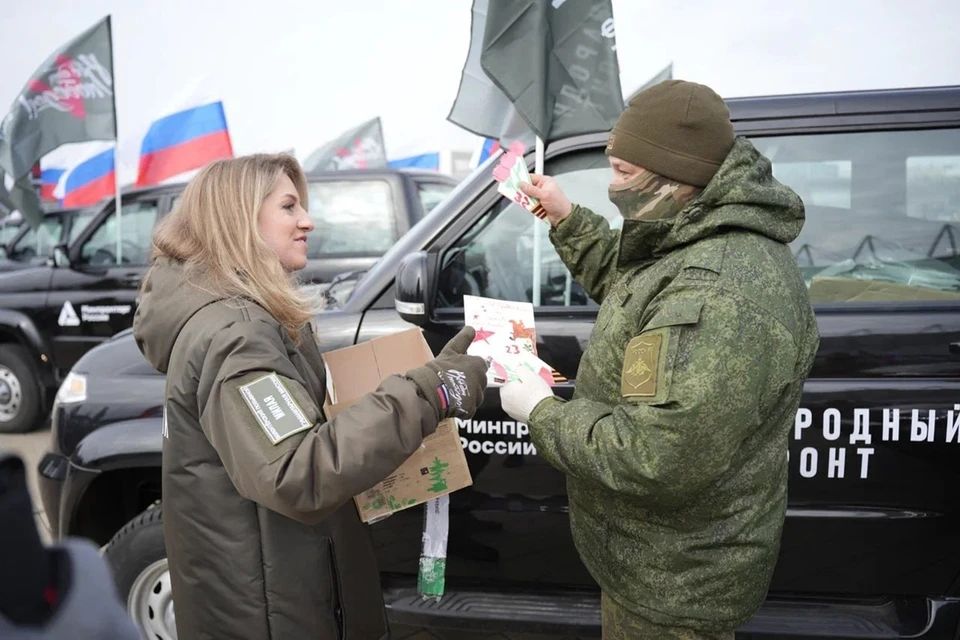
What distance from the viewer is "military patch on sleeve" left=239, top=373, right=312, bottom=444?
1.35 metres

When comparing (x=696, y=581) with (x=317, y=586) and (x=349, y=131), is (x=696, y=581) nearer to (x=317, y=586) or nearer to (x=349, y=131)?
(x=317, y=586)

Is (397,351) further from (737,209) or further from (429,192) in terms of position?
(429,192)

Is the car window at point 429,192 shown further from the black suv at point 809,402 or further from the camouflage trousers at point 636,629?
the camouflage trousers at point 636,629

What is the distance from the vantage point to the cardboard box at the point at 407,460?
5.69 ft

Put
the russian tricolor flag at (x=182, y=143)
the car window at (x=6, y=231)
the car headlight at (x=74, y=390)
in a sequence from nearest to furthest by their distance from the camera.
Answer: the car headlight at (x=74, y=390), the russian tricolor flag at (x=182, y=143), the car window at (x=6, y=231)

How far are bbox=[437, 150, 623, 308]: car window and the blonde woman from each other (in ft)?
3.04

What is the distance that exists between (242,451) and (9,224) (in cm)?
1194

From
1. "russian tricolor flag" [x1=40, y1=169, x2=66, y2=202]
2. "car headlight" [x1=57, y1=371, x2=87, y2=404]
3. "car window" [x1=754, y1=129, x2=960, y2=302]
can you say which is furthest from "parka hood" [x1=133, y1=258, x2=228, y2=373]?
"russian tricolor flag" [x1=40, y1=169, x2=66, y2=202]

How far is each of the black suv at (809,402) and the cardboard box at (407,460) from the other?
1.87 feet

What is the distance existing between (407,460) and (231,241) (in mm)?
615

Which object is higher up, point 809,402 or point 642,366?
point 642,366


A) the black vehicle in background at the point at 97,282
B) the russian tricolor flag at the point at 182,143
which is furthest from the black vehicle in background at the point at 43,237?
the black vehicle in background at the point at 97,282

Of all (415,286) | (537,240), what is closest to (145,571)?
(415,286)

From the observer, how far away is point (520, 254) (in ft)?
8.79
